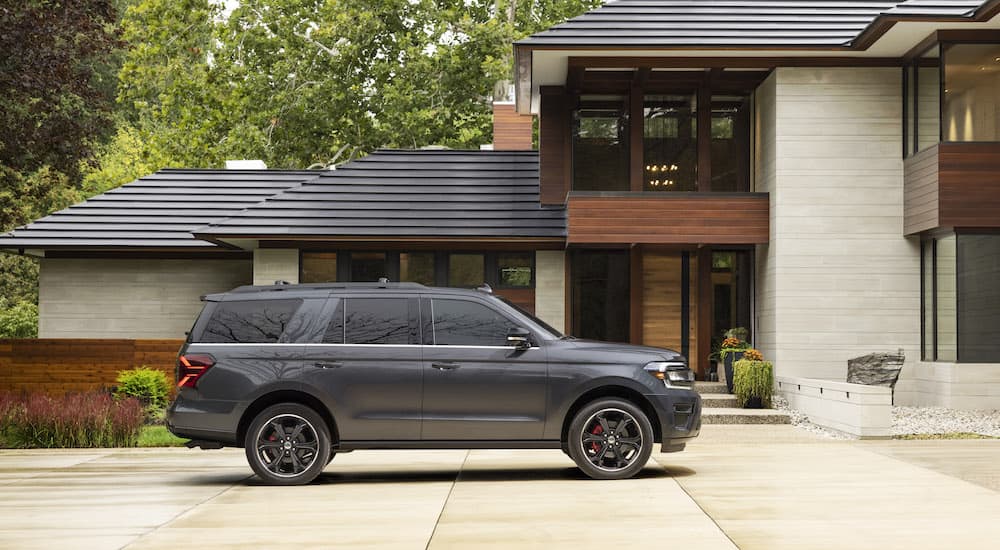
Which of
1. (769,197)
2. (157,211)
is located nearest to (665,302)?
(769,197)

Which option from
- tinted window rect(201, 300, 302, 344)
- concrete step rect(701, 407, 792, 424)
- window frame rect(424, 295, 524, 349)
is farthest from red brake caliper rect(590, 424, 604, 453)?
concrete step rect(701, 407, 792, 424)

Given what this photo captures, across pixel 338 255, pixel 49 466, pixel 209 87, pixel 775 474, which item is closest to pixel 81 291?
pixel 338 255

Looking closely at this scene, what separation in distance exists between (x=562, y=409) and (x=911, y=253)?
11.8 m

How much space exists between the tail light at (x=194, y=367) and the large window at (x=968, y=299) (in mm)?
13103

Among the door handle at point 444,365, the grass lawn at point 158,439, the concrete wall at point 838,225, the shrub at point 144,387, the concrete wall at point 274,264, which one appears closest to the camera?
the door handle at point 444,365

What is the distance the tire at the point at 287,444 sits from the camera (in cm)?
1180

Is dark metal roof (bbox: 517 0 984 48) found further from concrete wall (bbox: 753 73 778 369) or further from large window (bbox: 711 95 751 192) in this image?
large window (bbox: 711 95 751 192)

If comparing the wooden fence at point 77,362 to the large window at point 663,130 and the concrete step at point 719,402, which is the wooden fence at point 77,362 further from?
the concrete step at point 719,402

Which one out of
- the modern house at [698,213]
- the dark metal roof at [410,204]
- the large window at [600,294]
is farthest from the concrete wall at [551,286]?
the dark metal roof at [410,204]

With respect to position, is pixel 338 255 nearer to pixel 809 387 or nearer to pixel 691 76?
pixel 691 76

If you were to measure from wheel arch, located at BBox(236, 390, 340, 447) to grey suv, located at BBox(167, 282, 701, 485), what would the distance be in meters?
0.01

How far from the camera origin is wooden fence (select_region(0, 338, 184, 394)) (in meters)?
22.6

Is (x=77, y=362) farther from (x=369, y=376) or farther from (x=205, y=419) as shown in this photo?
(x=369, y=376)

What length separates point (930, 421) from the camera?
1819 centimetres
